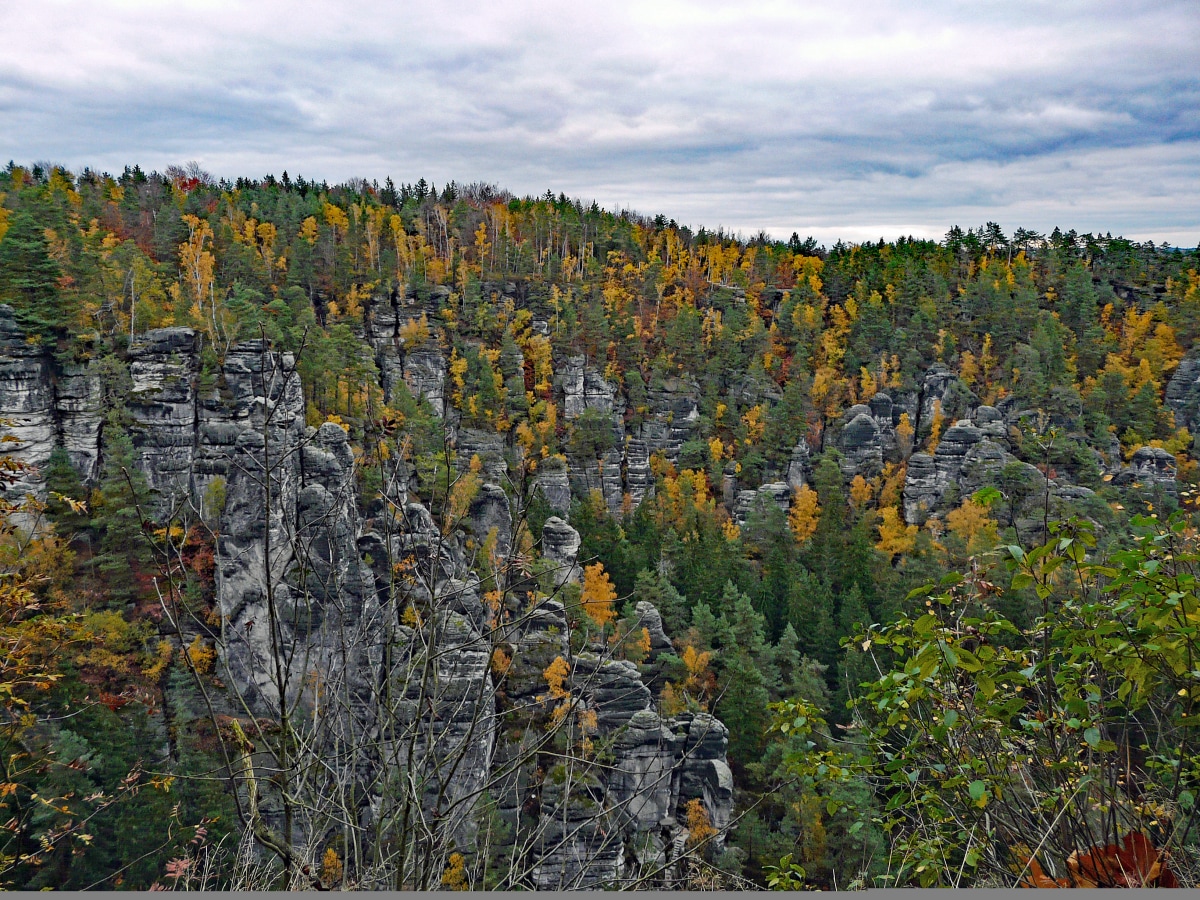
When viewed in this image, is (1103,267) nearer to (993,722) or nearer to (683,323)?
(683,323)

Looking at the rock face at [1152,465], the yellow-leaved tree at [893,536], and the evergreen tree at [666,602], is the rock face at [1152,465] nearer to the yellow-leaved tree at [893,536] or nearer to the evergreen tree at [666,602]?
the yellow-leaved tree at [893,536]

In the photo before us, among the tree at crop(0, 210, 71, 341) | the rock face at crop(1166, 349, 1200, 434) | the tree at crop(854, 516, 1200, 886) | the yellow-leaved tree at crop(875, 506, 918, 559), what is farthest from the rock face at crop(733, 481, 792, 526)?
the tree at crop(854, 516, 1200, 886)

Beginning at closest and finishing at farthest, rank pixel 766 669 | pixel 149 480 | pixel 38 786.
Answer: pixel 38 786
pixel 766 669
pixel 149 480

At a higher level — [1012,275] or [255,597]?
[1012,275]

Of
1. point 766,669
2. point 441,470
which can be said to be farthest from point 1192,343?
point 441,470

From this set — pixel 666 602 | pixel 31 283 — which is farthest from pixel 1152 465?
pixel 31 283

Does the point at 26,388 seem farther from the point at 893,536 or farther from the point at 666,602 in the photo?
the point at 893,536

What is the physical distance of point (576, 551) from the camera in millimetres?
32031

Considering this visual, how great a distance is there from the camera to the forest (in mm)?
3494

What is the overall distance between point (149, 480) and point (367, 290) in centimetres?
2919

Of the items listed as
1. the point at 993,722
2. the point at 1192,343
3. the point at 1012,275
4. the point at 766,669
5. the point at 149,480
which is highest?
the point at 1012,275

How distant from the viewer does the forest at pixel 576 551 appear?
3494mm

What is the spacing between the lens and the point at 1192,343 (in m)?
58.3

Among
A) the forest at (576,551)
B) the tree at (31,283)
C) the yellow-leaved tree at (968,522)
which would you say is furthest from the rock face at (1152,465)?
the tree at (31,283)
